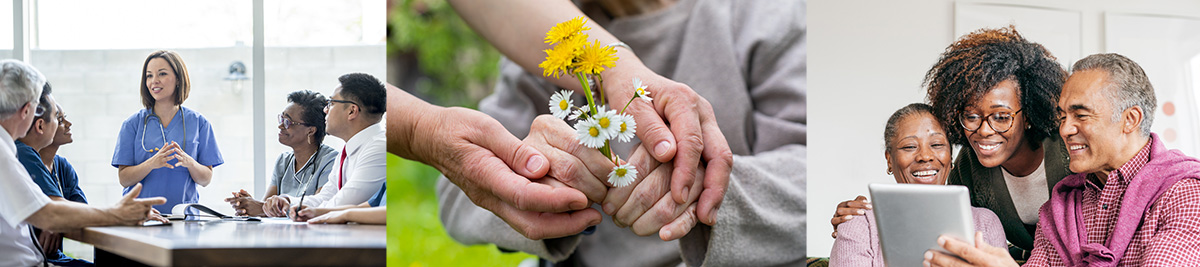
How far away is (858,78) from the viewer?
7.51 ft

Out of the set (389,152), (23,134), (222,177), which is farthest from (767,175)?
(23,134)

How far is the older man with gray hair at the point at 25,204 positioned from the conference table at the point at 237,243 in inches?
1.5

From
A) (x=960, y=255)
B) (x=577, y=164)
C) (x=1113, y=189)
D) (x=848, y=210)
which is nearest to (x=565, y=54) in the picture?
(x=577, y=164)

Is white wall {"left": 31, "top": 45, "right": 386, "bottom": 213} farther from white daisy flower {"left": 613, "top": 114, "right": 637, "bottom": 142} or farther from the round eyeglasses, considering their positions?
white daisy flower {"left": 613, "top": 114, "right": 637, "bottom": 142}

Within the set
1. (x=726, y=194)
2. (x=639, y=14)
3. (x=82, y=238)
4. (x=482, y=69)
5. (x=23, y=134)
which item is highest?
(x=639, y=14)

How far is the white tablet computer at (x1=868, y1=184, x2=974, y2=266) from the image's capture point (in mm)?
2146

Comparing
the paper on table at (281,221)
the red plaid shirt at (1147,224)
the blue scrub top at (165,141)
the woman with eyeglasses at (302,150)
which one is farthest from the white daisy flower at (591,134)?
the red plaid shirt at (1147,224)

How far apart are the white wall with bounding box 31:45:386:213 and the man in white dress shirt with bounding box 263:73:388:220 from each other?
6 cm

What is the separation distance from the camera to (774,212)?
2135mm

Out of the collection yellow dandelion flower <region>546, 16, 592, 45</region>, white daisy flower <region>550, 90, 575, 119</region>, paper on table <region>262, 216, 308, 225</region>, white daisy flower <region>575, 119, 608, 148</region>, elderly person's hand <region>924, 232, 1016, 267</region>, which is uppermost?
yellow dandelion flower <region>546, 16, 592, 45</region>

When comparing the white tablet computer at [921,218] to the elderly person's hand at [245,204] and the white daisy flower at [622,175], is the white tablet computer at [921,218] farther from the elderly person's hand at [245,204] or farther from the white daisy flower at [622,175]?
the elderly person's hand at [245,204]

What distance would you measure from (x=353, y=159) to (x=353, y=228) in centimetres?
18

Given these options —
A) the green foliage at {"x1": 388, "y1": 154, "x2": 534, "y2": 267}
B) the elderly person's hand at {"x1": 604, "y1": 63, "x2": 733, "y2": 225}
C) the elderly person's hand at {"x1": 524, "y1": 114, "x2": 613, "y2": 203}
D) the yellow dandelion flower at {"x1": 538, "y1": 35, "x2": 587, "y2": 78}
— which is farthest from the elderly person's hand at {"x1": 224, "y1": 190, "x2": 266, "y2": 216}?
the elderly person's hand at {"x1": 604, "y1": 63, "x2": 733, "y2": 225}

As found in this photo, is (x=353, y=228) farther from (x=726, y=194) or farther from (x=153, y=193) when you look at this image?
(x=726, y=194)
